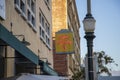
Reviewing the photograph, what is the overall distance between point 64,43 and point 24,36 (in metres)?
7.18

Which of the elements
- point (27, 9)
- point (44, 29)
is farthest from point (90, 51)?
point (44, 29)

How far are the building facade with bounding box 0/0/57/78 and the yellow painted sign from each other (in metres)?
1.37

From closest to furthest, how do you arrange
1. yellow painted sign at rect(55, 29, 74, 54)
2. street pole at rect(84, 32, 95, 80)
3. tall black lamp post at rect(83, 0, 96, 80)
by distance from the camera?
street pole at rect(84, 32, 95, 80) → tall black lamp post at rect(83, 0, 96, 80) → yellow painted sign at rect(55, 29, 74, 54)

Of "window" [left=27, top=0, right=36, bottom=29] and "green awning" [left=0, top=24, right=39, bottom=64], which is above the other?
"window" [left=27, top=0, right=36, bottom=29]

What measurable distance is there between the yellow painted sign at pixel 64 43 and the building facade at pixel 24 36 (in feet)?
4.51

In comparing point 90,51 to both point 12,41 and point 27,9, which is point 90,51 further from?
point 27,9

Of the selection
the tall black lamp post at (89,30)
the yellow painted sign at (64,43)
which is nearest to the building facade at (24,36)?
the yellow painted sign at (64,43)

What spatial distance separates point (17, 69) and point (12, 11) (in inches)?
165

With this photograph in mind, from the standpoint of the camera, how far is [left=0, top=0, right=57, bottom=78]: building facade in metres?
17.9

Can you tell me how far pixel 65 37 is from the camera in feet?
101

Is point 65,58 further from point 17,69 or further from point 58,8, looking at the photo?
point 17,69

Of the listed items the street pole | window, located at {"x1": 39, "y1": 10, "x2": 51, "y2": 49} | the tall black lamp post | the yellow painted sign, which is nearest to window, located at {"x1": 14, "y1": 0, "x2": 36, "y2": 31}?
the yellow painted sign

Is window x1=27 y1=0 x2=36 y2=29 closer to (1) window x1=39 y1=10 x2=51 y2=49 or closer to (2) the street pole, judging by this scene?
(1) window x1=39 y1=10 x2=51 y2=49

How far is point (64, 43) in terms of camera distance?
30453 millimetres
